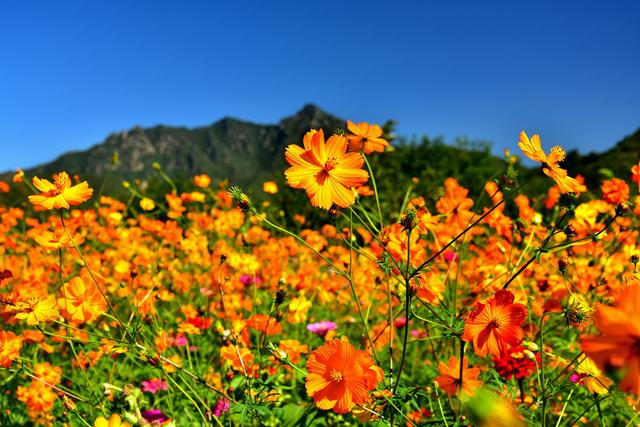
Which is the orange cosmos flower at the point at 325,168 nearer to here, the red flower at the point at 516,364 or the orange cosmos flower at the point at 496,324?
the orange cosmos flower at the point at 496,324

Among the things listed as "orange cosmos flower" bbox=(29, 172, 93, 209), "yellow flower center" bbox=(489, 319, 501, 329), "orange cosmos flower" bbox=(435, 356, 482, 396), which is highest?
"orange cosmos flower" bbox=(29, 172, 93, 209)

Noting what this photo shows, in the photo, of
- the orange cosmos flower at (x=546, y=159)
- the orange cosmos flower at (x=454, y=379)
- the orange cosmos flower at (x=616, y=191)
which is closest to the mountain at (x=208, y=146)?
the orange cosmos flower at (x=616, y=191)

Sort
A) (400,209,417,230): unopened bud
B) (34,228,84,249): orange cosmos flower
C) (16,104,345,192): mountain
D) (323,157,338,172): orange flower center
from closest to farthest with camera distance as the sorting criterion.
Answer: (400,209,417,230): unopened bud, (323,157,338,172): orange flower center, (34,228,84,249): orange cosmos flower, (16,104,345,192): mountain

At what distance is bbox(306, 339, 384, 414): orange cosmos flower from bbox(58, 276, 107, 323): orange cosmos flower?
715 mm

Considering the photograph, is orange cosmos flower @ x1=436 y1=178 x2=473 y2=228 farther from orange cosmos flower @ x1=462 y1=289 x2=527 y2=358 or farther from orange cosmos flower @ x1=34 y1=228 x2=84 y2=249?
orange cosmos flower @ x1=34 y1=228 x2=84 y2=249

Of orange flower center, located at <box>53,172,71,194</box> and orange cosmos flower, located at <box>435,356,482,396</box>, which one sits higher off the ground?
orange flower center, located at <box>53,172,71,194</box>

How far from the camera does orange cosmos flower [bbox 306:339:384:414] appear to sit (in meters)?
0.94

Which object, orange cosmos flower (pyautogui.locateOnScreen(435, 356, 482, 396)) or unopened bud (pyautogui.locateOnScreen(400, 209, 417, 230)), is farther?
orange cosmos flower (pyautogui.locateOnScreen(435, 356, 482, 396))

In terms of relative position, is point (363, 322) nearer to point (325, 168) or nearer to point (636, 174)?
point (325, 168)

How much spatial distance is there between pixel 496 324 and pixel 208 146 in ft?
512

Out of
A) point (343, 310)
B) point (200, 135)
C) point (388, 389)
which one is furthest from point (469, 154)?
point (200, 135)

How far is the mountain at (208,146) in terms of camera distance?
140125 millimetres

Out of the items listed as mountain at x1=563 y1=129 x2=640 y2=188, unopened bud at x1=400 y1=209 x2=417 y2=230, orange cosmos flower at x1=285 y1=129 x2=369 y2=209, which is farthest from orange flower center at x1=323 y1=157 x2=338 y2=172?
mountain at x1=563 y1=129 x2=640 y2=188

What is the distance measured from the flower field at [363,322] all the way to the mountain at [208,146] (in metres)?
136
